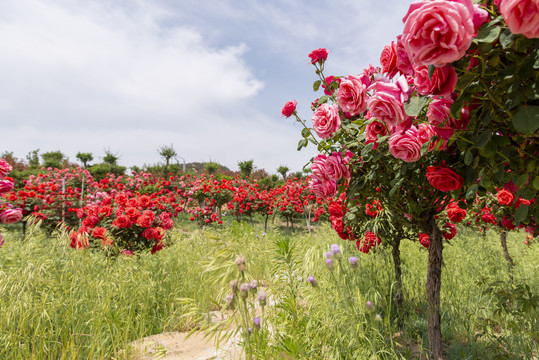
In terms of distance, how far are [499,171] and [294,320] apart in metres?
1.63

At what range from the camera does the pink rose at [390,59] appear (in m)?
1.27

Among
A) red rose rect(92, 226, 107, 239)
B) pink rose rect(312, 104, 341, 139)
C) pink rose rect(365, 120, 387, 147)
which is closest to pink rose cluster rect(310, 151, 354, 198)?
pink rose rect(312, 104, 341, 139)

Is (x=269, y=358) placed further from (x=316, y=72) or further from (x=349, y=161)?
(x=316, y=72)

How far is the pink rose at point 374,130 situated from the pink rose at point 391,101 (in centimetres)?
28

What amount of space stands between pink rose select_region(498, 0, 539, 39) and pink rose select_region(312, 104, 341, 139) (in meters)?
0.88

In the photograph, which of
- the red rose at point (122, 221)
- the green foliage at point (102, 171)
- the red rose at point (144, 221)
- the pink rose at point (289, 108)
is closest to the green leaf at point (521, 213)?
the pink rose at point (289, 108)

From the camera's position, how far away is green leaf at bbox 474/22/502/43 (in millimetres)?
708

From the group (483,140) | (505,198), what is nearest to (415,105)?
(483,140)

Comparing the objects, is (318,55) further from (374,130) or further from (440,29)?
(440,29)

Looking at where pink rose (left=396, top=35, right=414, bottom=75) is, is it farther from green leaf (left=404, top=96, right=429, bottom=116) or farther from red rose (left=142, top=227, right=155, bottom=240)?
red rose (left=142, top=227, right=155, bottom=240)

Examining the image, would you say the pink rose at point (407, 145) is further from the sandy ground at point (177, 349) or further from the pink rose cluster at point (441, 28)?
the sandy ground at point (177, 349)

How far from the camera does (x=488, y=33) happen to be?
2.39 feet

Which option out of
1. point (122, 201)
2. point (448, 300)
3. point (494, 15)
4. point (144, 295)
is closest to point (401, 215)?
point (494, 15)

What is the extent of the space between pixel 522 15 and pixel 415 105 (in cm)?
32
